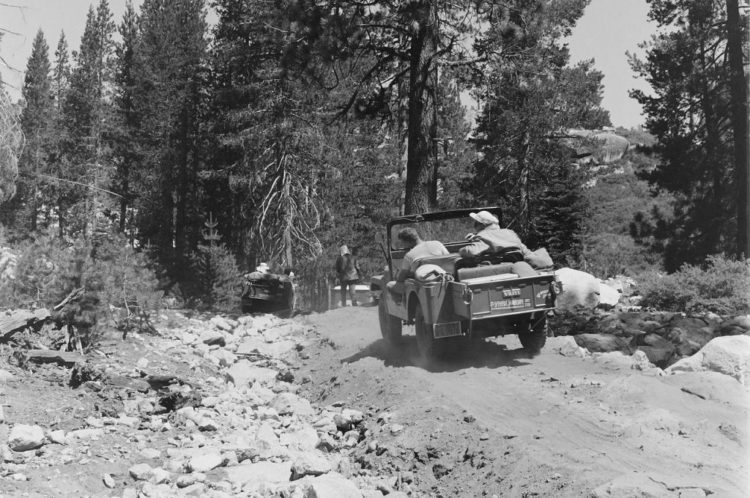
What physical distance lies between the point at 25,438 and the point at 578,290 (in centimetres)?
1291

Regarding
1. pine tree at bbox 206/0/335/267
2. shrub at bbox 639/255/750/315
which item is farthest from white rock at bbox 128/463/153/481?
pine tree at bbox 206/0/335/267

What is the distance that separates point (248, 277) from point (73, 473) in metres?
12.4

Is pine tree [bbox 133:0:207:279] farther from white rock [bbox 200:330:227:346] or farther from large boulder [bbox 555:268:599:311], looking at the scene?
large boulder [bbox 555:268:599:311]

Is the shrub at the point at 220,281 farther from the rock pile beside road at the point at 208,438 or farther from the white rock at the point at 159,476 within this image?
the white rock at the point at 159,476

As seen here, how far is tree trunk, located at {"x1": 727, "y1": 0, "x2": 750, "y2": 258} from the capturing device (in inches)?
867

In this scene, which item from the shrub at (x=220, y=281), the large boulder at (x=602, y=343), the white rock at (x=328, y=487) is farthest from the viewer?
the shrub at (x=220, y=281)

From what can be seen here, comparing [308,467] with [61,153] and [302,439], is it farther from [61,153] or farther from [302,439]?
[61,153]

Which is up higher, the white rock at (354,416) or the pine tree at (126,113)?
the pine tree at (126,113)

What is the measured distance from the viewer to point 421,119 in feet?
52.3

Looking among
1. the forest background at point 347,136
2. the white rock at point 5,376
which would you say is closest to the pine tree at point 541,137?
the forest background at point 347,136

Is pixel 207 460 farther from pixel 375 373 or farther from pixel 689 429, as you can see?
pixel 689 429

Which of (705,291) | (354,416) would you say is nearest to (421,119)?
(705,291)

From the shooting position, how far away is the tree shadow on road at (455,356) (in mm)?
9516

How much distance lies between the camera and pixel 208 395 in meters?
9.30
